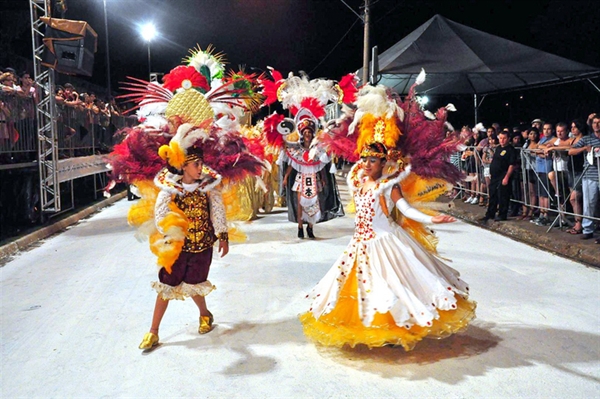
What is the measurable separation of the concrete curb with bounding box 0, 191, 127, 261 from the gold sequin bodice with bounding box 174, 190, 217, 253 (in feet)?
16.9

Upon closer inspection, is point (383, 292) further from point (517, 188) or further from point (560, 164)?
point (517, 188)

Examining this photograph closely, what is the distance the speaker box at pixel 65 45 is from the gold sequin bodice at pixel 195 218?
7.47 m

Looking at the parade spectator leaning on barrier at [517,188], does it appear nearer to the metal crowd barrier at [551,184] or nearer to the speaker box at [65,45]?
the metal crowd barrier at [551,184]

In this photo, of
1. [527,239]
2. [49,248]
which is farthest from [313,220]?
[49,248]

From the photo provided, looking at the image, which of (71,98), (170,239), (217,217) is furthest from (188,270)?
(71,98)

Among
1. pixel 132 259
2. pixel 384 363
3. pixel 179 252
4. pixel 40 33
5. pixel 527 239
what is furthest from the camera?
pixel 40 33

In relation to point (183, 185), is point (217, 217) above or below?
below

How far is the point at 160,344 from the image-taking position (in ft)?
15.7

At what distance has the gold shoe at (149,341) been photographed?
4.64 metres

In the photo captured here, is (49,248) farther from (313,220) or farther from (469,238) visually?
(469,238)

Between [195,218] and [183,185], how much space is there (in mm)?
300

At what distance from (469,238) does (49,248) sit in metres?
7.14

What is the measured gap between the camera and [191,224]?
4.84 metres

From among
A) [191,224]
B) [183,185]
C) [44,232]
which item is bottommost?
[44,232]
